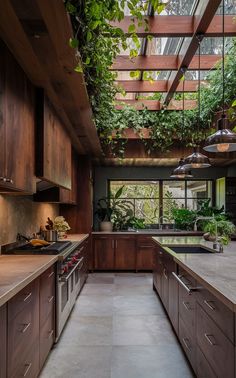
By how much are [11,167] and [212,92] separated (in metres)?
3.38

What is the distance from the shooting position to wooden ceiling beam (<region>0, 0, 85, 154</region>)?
1674 millimetres

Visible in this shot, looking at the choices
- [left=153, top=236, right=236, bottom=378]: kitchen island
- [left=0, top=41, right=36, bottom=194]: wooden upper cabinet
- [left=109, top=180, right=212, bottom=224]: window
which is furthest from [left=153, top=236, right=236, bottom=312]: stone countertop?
[left=109, top=180, right=212, bottom=224]: window

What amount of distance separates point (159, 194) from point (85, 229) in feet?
7.12

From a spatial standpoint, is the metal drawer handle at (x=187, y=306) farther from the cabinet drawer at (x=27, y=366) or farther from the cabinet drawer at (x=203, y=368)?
the cabinet drawer at (x=27, y=366)

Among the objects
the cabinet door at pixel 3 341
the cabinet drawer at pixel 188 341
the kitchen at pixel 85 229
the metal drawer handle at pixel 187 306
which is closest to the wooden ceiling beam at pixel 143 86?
the kitchen at pixel 85 229

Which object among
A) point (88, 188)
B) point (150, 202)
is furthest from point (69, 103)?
point (150, 202)

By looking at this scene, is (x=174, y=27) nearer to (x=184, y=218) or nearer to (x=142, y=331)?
(x=142, y=331)

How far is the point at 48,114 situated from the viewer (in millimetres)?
2988

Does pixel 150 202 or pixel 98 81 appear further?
pixel 150 202

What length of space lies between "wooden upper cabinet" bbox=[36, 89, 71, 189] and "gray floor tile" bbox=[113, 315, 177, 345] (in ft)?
5.70

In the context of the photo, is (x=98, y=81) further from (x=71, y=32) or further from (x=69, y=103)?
(x=71, y=32)

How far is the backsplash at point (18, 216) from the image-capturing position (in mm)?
3163

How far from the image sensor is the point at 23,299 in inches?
76.7

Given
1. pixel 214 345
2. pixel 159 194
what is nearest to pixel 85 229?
pixel 159 194
